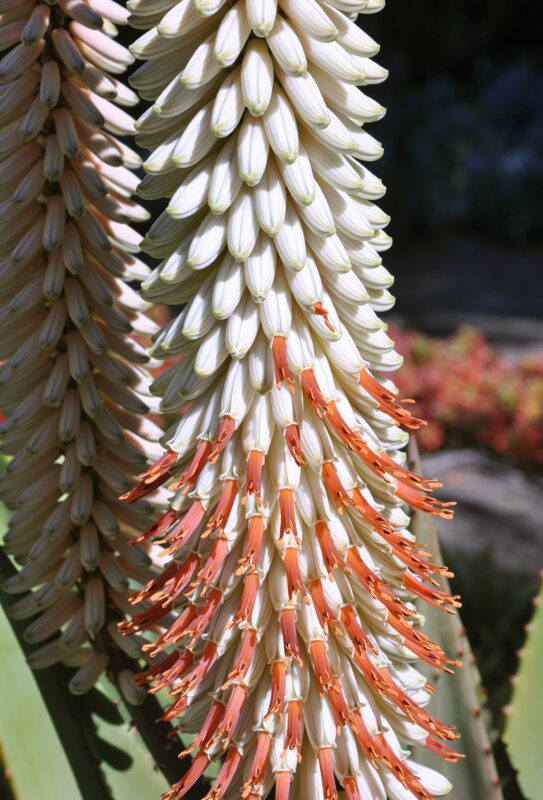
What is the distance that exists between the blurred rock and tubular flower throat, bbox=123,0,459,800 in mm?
3108

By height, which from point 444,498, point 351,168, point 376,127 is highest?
point 376,127

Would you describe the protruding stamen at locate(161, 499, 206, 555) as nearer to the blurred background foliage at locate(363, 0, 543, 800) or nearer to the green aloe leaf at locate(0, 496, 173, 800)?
the green aloe leaf at locate(0, 496, 173, 800)

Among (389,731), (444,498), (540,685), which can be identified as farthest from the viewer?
(444,498)

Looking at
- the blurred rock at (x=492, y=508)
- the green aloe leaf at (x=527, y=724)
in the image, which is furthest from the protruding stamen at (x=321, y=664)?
the blurred rock at (x=492, y=508)

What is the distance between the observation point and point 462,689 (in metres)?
1.52

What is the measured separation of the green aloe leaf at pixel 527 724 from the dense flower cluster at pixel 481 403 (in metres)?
2.78

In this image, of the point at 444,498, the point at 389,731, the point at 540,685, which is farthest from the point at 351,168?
the point at 444,498

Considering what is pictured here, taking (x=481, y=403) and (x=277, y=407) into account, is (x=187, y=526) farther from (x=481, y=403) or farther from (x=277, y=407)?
(x=481, y=403)

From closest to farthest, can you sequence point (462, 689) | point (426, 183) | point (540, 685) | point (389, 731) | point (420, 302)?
1. point (389, 731)
2. point (462, 689)
3. point (540, 685)
4. point (420, 302)
5. point (426, 183)

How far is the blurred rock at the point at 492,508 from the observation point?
441 centimetres

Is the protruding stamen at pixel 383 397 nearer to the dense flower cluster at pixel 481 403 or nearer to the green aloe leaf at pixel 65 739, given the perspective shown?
the green aloe leaf at pixel 65 739

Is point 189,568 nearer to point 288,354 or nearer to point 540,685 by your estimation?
point 288,354

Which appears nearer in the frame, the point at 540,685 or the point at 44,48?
the point at 44,48

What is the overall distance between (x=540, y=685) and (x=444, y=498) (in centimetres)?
271
